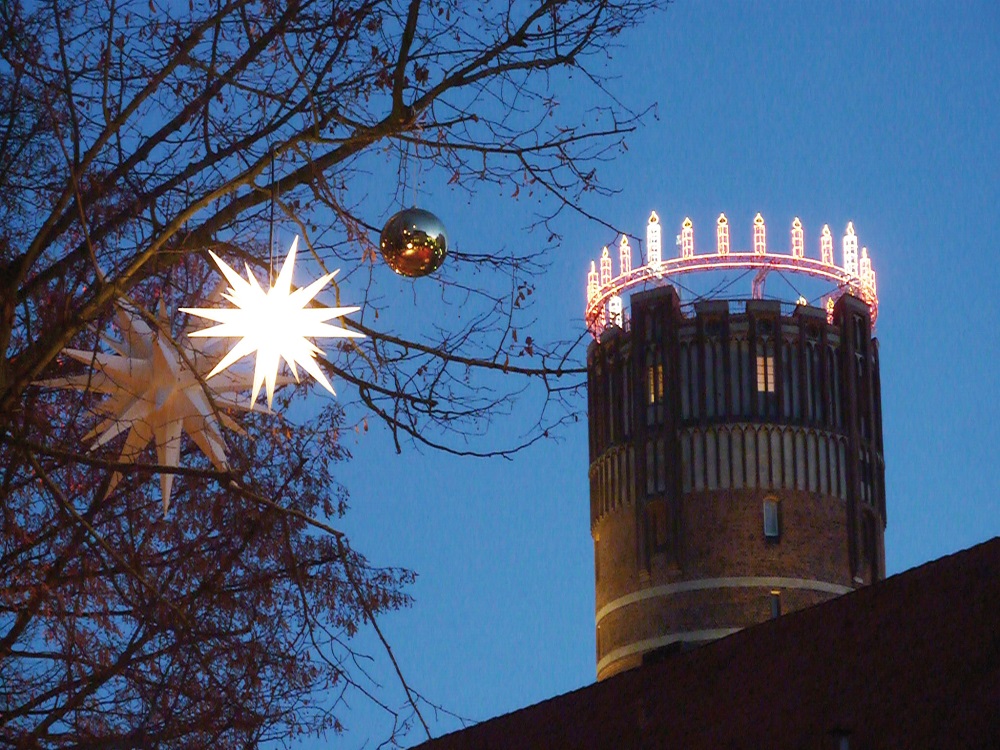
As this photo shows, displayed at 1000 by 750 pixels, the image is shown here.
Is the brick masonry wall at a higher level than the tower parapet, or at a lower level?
lower

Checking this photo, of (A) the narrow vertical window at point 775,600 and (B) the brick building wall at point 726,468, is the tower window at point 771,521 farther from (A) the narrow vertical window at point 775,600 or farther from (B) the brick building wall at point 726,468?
(A) the narrow vertical window at point 775,600

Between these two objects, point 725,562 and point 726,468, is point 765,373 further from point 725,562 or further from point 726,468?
point 725,562

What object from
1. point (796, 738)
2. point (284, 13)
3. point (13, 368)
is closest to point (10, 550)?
point (13, 368)

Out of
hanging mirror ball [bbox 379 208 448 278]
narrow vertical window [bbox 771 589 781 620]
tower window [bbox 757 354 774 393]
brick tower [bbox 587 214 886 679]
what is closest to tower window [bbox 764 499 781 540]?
brick tower [bbox 587 214 886 679]

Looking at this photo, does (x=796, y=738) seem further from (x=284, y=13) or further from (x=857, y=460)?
(x=857, y=460)

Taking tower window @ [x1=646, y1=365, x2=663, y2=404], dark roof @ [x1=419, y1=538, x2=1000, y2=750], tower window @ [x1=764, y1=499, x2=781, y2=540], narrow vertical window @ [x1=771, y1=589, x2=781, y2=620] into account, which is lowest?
dark roof @ [x1=419, y1=538, x2=1000, y2=750]

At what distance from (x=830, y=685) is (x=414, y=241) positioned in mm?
16143

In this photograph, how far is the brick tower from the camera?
210 ft

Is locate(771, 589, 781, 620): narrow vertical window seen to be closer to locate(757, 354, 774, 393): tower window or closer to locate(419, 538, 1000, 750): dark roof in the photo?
locate(757, 354, 774, 393): tower window

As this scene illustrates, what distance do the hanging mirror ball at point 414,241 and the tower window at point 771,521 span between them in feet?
186

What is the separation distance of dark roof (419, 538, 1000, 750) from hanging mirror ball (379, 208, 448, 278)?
1405 cm

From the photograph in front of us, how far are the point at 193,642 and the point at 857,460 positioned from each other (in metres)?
58.5

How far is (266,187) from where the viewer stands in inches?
401

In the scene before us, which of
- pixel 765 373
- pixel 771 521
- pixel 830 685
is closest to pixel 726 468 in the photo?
pixel 771 521
